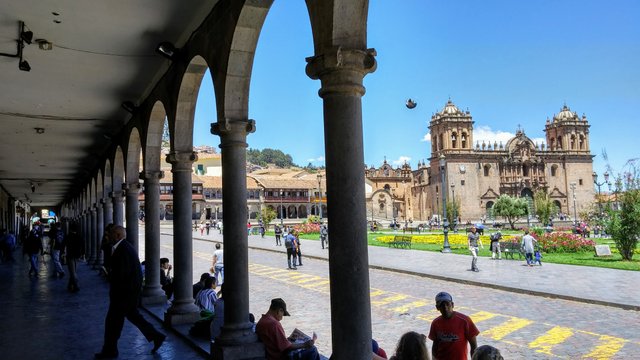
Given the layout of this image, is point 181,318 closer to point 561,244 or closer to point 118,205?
point 118,205

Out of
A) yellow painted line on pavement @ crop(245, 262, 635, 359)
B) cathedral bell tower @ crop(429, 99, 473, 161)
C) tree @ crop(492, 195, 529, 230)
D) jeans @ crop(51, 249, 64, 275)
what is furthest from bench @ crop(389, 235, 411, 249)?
cathedral bell tower @ crop(429, 99, 473, 161)

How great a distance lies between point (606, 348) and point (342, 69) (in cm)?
610

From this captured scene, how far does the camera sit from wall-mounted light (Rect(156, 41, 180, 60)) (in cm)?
723

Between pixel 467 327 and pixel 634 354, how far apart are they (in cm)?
384

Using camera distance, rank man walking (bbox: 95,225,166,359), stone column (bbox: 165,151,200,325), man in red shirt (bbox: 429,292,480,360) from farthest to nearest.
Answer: stone column (bbox: 165,151,200,325) → man walking (bbox: 95,225,166,359) → man in red shirt (bbox: 429,292,480,360)

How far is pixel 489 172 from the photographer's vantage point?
77.1 m

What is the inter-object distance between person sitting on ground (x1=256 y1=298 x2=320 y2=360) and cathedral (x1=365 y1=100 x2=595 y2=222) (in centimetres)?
6805

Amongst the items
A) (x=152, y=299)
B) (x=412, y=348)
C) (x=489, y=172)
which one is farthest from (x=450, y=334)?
(x=489, y=172)

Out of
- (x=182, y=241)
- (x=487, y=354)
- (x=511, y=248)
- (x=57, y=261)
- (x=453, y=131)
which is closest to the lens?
(x=487, y=354)

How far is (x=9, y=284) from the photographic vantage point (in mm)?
13234

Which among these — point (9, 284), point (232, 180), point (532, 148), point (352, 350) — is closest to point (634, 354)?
point (352, 350)

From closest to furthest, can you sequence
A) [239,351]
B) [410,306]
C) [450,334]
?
[450,334] < [239,351] < [410,306]

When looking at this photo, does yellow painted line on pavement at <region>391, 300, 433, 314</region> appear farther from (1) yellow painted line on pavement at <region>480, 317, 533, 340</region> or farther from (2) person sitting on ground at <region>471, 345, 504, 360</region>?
(2) person sitting on ground at <region>471, 345, 504, 360</region>

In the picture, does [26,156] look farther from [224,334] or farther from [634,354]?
[634,354]
